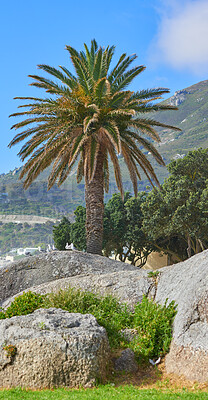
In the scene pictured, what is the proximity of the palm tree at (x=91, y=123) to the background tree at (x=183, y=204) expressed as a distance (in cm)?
916

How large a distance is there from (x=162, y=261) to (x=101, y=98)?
22063 millimetres

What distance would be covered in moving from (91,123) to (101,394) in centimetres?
1164

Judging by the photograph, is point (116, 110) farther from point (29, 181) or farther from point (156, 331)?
point (156, 331)

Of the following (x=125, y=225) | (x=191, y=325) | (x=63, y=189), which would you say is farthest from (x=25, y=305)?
(x=63, y=189)

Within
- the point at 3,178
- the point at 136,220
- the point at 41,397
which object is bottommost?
the point at 41,397

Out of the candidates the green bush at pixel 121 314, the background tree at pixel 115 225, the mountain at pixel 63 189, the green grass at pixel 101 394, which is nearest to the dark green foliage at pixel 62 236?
the background tree at pixel 115 225

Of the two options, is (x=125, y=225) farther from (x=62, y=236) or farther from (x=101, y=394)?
(x=101, y=394)

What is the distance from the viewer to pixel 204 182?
26578 mm

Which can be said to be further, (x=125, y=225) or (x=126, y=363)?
(x=125, y=225)

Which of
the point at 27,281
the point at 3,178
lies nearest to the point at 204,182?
the point at 27,281

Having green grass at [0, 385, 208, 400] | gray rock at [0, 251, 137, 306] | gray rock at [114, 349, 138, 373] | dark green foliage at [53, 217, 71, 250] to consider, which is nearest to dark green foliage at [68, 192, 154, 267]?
dark green foliage at [53, 217, 71, 250]

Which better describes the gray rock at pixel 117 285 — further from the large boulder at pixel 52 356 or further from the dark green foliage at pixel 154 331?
the large boulder at pixel 52 356

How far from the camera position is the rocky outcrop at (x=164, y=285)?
6.46 meters

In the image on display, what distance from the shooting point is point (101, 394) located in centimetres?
562
